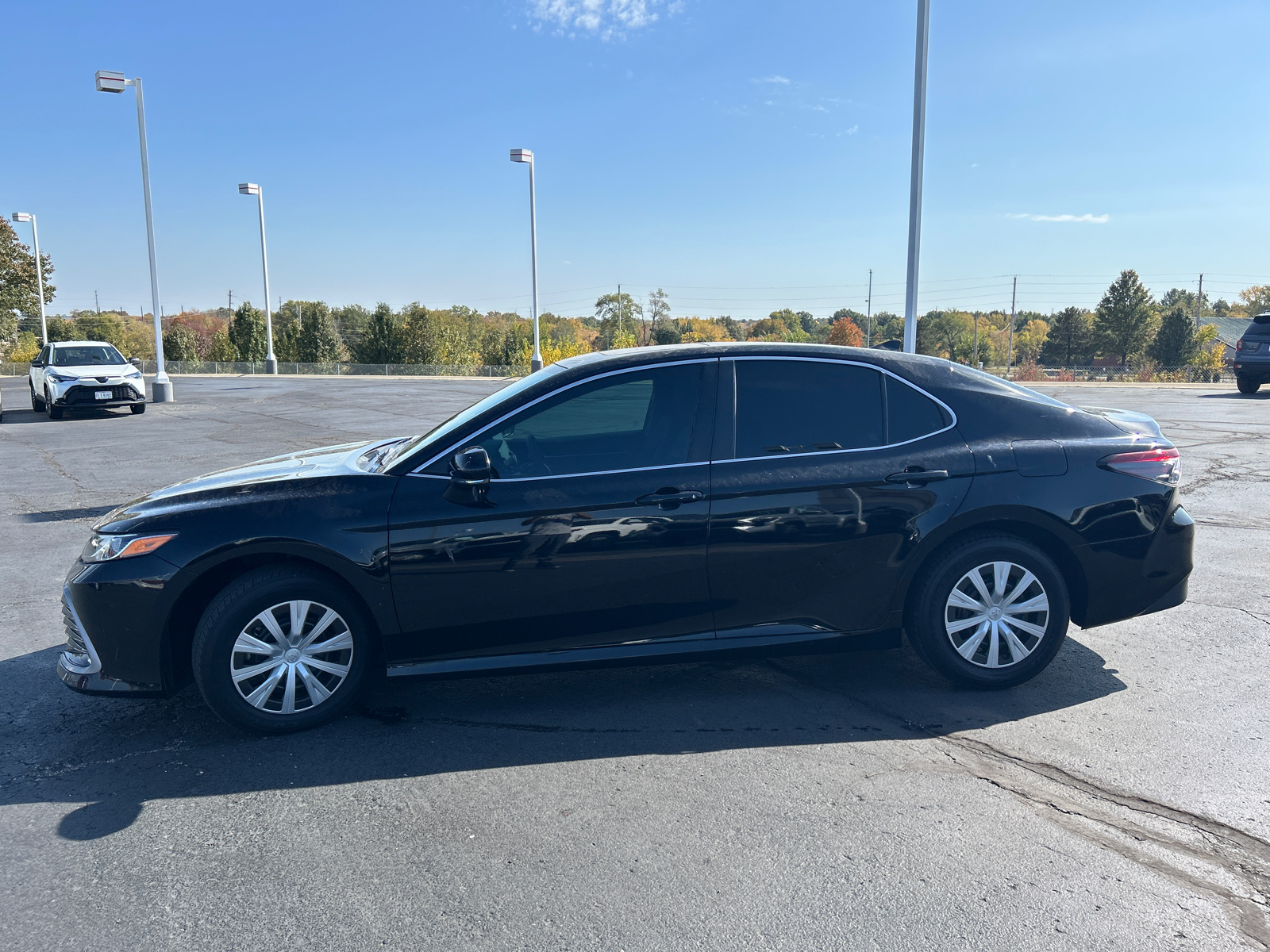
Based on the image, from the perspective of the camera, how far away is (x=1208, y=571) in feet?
21.0

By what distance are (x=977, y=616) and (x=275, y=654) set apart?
3.24 m

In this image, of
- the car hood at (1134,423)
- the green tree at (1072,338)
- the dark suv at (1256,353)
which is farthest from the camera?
the green tree at (1072,338)

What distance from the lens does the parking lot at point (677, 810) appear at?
2629 mm

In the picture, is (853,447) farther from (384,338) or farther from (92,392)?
(384,338)

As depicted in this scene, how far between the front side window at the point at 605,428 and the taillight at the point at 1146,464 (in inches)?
83.0

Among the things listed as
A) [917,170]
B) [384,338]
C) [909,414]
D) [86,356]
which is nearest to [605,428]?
[909,414]

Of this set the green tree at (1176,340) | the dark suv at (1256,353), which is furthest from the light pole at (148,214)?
the green tree at (1176,340)

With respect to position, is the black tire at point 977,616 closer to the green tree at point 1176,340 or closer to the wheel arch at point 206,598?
the wheel arch at point 206,598

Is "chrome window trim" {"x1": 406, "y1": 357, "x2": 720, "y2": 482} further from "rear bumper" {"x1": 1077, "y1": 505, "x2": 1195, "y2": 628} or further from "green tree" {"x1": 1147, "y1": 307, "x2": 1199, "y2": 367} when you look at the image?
"green tree" {"x1": 1147, "y1": 307, "x2": 1199, "y2": 367}

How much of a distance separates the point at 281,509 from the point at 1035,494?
11.4 ft

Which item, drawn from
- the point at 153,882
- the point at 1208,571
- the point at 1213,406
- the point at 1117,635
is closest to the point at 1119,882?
the point at 1117,635

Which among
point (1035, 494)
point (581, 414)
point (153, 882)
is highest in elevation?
point (581, 414)

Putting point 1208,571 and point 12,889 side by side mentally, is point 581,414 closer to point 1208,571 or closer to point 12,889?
point 12,889

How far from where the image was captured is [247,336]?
77.4 meters
